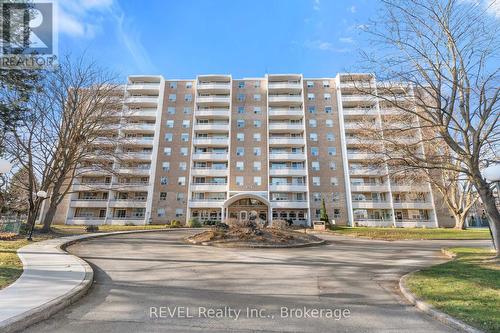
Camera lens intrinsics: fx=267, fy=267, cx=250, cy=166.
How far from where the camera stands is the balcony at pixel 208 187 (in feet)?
146

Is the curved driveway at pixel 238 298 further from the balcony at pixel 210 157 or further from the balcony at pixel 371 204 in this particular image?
the balcony at pixel 210 157

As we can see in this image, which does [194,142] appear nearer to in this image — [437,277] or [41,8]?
[41,8]

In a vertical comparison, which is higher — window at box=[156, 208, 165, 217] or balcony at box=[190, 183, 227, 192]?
balcony at box=[190, 183, 227, 192]

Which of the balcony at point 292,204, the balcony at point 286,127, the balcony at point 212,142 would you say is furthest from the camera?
the balcony at point 286,127

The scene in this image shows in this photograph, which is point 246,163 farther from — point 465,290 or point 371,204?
point 465,290

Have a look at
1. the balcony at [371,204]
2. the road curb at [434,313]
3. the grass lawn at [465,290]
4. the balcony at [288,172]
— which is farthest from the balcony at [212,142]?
the road curb at [434,313]

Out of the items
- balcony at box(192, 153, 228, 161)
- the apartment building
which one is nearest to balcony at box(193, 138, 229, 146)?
the apartment building

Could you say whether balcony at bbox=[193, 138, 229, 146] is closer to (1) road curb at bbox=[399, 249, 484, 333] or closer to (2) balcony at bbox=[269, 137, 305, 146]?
(2) balcony at bbox=[269, 137, 305, 146]

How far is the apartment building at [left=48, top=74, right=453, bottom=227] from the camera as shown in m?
43.1

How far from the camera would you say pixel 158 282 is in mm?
7004

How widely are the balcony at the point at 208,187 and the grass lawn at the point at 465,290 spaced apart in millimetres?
37159

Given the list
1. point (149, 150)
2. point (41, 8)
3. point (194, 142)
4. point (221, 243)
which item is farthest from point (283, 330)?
point (149, 150)

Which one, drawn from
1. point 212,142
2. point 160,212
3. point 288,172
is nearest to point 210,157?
point 212,142

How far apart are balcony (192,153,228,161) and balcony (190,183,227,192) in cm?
443
